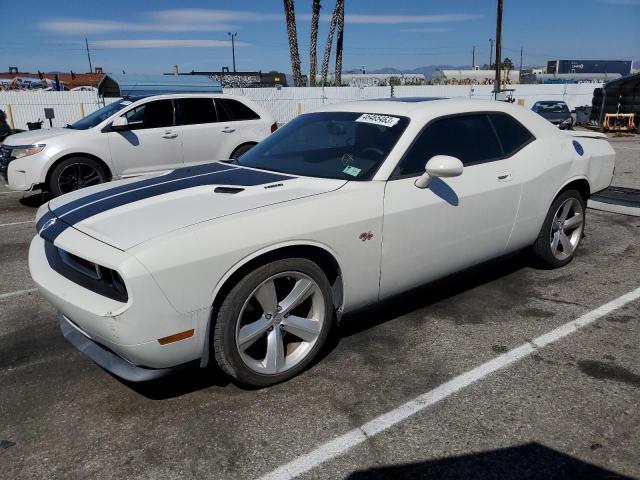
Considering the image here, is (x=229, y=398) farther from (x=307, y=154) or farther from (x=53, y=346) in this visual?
(x=307, y=154)

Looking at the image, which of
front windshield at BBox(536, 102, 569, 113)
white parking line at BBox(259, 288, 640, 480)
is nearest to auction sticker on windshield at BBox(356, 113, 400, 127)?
white parking line at BBox(259, 288, 640, 480)

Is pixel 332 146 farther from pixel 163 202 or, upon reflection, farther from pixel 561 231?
pixel 561 231

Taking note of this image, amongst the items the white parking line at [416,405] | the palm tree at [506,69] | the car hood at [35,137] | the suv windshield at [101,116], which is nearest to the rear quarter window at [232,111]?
the suv windshield at [101,116]

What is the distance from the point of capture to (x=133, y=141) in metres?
8.27

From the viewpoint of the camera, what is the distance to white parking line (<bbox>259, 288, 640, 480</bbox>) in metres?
2.42

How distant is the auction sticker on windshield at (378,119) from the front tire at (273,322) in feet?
4.17

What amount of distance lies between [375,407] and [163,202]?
163 centimetres

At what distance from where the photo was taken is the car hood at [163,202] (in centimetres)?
274

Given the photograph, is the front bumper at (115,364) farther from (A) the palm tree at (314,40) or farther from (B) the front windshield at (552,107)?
(A) the palm tree at (314,40)

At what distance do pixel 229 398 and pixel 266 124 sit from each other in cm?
689

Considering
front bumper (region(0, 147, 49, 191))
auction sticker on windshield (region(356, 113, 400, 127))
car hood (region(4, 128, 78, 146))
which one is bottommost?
front bumper (region(0, 147, 49, 191))

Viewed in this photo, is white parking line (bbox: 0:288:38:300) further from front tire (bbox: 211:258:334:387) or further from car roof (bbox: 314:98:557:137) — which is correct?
car roof (bbox: 314:98:557:137)

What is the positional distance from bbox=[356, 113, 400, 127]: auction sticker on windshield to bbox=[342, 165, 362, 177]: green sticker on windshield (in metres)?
0.47

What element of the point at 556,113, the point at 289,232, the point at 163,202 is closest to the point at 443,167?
the point at 289,232
